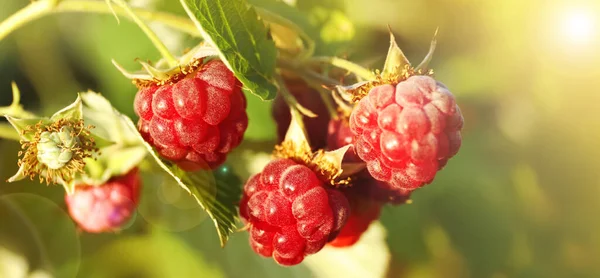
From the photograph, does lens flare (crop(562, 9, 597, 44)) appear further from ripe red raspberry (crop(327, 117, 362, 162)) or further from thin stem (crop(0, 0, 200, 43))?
thin stem (crop(0, 0, 200, 43))

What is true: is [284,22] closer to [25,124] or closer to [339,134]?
[339,134]

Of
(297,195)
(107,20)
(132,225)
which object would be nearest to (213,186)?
(297,195)

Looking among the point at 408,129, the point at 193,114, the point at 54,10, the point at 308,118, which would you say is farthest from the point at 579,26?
the point at 54,10

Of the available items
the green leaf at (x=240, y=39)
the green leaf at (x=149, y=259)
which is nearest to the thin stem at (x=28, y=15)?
the green leaf at (x=240, y=39)

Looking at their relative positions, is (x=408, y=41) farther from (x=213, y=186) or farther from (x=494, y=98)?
(x=213, y=186)

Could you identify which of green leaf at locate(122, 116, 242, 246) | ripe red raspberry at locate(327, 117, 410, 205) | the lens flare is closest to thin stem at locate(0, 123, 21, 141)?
green leaf at locate(122, 116, 242, 246)
